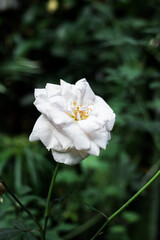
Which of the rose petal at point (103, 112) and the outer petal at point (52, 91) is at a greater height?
the outer petal at point (52, 91)

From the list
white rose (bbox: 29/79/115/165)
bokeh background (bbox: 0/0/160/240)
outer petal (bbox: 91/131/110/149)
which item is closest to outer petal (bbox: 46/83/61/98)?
white rose (bbox: 29/79/115/165)

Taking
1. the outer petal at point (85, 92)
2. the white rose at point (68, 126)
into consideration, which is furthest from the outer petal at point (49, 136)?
the outer petal at point (85, 92)

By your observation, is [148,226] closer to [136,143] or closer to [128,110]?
[136,143]

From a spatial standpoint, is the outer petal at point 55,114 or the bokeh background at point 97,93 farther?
the bokeh background at point 97,93

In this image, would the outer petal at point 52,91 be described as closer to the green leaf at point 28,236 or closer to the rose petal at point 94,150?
the rose petal at point 94,150

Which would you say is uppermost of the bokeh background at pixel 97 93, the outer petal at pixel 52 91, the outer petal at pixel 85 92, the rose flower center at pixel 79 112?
the outer petal at pixel 52 91

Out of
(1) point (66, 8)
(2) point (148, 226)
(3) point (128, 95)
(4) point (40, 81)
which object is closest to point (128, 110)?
(3) point (128, 95)
